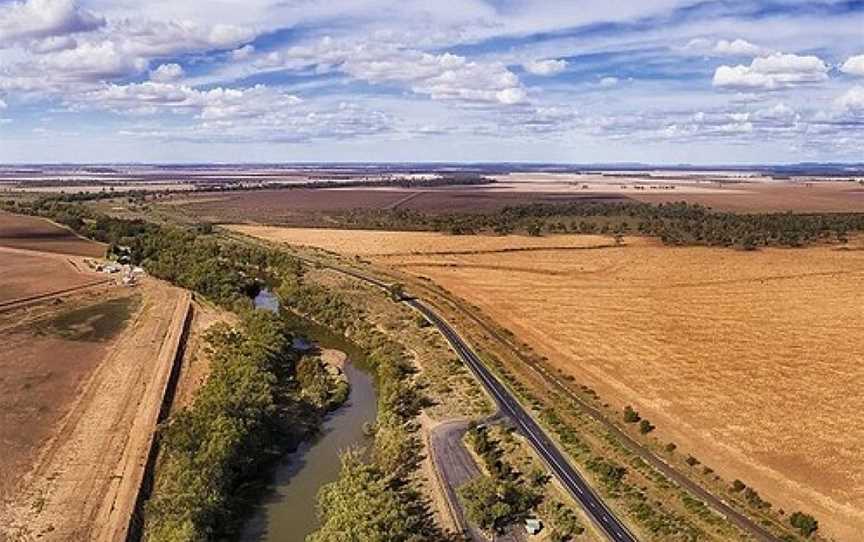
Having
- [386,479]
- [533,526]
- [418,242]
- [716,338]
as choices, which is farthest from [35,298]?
[716,338]

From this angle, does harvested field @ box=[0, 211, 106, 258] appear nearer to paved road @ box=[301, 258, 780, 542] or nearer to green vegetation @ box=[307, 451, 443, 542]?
paved road @ box=[301, 258, 780, 542]

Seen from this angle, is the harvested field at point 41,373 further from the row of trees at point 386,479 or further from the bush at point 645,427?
the bush at point 645,427

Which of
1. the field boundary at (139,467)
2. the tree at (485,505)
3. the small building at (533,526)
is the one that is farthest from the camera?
the small building at (533,526)

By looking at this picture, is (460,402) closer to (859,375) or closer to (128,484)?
(128,484)

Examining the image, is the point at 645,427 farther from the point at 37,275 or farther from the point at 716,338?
Result: the point at 37,275

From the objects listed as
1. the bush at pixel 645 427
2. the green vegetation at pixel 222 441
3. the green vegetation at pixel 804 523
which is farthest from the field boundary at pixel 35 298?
the green vegetation at pixel 804 523

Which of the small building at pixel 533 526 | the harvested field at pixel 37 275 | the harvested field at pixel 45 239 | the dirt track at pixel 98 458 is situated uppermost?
the harvested field at pixel 45 239
